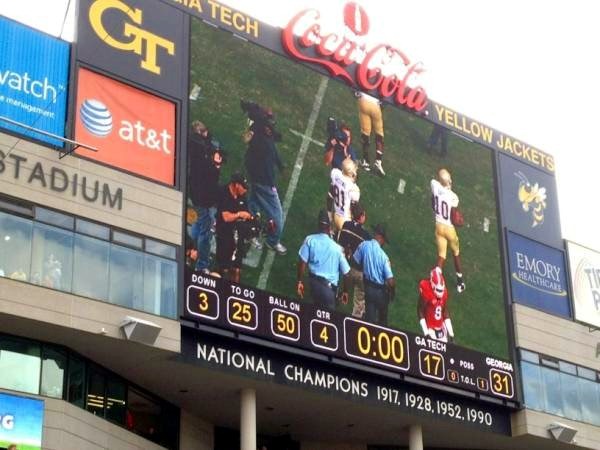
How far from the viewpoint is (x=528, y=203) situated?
46469 mm

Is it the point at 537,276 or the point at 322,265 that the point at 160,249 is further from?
the point at 537,276

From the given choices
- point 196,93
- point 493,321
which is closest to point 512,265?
point 493,321

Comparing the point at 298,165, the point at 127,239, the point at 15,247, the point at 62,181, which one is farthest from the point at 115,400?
the point at 298,165

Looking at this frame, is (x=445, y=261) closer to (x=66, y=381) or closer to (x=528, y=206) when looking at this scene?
(x=528, y=206)

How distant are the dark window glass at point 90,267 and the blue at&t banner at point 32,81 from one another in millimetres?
2815

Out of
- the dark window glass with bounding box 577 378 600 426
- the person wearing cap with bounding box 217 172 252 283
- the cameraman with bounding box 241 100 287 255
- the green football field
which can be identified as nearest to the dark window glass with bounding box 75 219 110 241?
the person wearing cap with bounding box 217 172 252 283

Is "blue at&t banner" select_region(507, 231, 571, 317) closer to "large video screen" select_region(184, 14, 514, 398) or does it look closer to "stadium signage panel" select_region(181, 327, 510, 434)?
"large video screen" select_region(184, 14, 514, 398)

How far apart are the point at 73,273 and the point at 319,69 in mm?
13113

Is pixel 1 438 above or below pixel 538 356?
below

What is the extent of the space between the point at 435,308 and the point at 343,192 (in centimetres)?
506

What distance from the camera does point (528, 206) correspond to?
46406 millimetres

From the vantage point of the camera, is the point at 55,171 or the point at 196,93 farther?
the point at 196,93

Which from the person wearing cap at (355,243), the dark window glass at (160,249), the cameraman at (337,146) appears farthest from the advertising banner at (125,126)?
the person wearing cap at (355,243)

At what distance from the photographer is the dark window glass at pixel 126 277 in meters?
32.6
